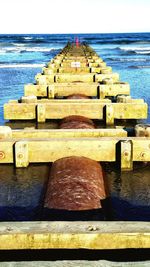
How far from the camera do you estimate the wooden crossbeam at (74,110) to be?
8.60 meters

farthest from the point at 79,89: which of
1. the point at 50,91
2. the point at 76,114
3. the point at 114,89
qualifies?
the point at 76,114

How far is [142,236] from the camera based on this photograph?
297 cm

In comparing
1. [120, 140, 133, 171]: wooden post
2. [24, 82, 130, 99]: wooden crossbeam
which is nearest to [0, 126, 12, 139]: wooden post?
[120, 140, 133, 171]: wooden post

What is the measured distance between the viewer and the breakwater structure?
118 inches

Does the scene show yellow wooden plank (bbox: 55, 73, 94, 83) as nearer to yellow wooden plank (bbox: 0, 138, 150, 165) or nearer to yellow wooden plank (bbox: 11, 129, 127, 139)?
yellow wooden plank (bbox: 11, 129, 127, 139)

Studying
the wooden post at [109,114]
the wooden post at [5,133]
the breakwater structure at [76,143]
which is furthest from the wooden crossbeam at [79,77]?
the wooden post at [5,133]

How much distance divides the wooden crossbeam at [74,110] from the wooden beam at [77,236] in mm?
5605

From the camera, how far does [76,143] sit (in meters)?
5.73

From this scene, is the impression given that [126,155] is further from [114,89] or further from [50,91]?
[114,89]

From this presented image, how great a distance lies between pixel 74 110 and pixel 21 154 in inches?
116

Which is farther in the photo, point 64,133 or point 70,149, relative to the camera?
point 64,133

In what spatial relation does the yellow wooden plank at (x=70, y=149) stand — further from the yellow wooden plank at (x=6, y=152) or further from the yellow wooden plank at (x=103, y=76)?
the yellow wooden plank at (x=103, y=76)

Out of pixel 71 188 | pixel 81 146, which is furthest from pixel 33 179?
pixel 71 188

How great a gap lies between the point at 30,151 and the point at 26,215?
99 centimetres
